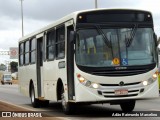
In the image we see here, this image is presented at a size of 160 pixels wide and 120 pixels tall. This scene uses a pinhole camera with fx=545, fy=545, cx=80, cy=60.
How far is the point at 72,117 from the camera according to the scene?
15.6 meters

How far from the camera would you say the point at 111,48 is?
1535 cm

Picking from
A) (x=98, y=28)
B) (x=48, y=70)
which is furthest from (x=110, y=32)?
(x=48, y=70)

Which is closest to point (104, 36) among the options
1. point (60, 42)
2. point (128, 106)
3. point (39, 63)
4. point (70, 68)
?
point (70, 68)

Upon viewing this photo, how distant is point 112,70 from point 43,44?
4959 mm

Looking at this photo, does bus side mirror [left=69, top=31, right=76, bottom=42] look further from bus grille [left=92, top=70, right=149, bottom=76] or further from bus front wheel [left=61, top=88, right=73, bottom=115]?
bus front wheel [left=61, top=88, right=73, bottom=115]

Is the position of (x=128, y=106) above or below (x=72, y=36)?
below

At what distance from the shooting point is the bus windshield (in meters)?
15.3

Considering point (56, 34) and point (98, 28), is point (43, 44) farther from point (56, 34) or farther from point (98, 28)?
point (98, 28)

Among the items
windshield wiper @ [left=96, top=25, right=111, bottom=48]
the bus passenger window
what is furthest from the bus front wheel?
windshield wiper @ [left=96, top=25, right=111, bottom=48]

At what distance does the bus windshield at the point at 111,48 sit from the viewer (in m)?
15.3

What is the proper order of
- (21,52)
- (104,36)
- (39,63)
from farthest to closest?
(21,52), (39,63), (104,36)

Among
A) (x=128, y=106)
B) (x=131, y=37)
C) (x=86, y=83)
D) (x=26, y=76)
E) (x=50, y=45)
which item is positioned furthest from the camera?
(x=26, y=76)

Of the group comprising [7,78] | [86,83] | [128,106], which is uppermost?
[7,78]

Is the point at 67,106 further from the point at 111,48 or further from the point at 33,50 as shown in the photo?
the point at 33,50
